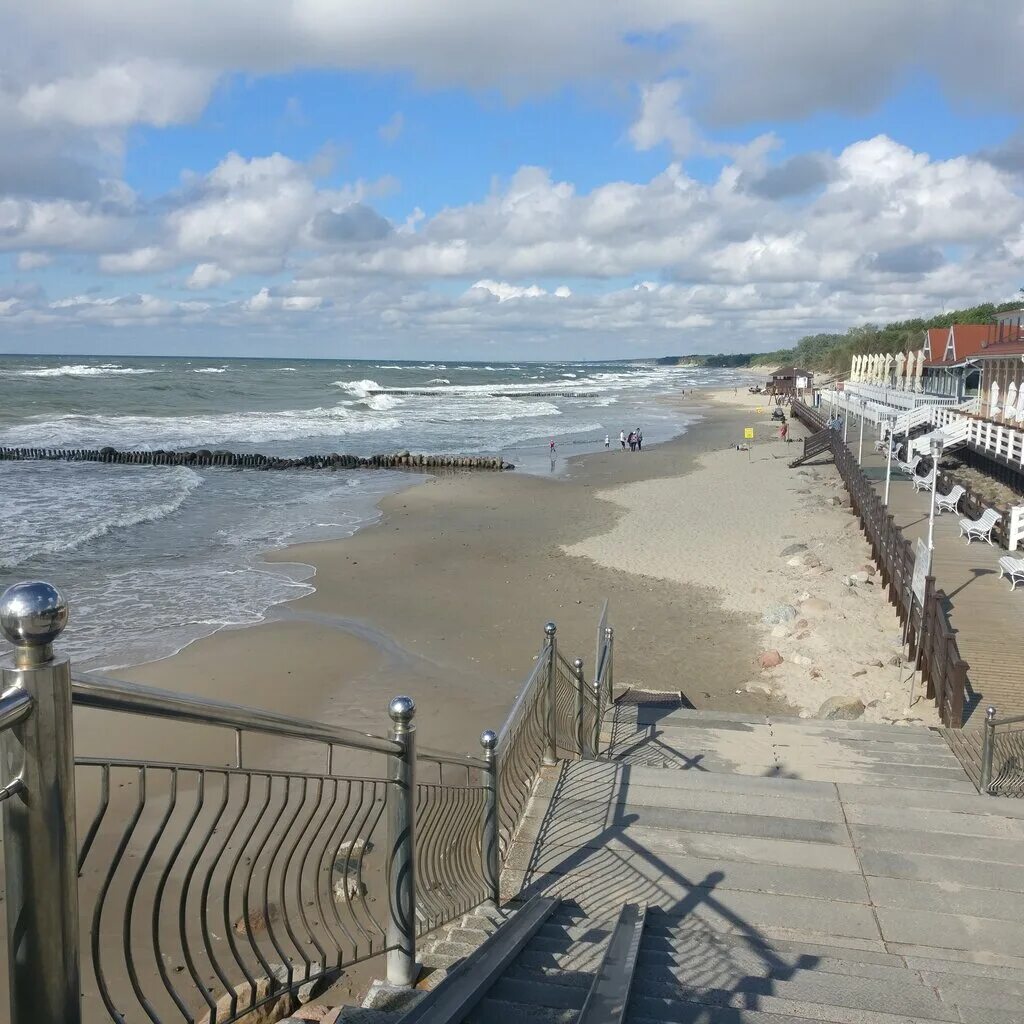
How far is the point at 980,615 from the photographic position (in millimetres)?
13344

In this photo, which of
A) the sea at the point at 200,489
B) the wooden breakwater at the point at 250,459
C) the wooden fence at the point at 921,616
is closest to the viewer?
the wooden fence at the point at 921,616

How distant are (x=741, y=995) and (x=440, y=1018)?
1711 millimetres

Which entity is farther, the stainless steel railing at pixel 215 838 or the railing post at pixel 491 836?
the railing post at pixel 491 836

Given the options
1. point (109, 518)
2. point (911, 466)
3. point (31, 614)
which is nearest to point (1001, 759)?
point (31, 614)

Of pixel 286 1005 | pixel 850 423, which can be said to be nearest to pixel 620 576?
pixel 286 1005

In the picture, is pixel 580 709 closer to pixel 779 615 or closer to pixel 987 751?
pixel 987 751

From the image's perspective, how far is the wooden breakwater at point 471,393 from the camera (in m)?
98.9

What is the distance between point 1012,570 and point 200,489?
87.3ft

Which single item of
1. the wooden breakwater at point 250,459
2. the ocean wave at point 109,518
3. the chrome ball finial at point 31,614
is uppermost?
the chrome ball finial at point 31,614

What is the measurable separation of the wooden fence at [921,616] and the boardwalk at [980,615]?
29 cm

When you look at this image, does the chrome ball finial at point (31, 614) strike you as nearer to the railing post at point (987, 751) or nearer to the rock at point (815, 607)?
the railing post at point (987, 751)

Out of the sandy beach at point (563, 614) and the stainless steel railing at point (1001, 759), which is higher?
the stainless steel railing at point (1001, 759)

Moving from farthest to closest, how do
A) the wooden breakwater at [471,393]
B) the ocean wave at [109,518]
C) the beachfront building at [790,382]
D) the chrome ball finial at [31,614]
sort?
the wooden breakwater at [471,393]
the beachfront building at [790,382]
the ocean wave at [109,518]
the chrome ball finial at [31,614]

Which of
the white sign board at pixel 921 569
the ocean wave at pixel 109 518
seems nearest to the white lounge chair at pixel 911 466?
the white sign board at pixel 921 569
